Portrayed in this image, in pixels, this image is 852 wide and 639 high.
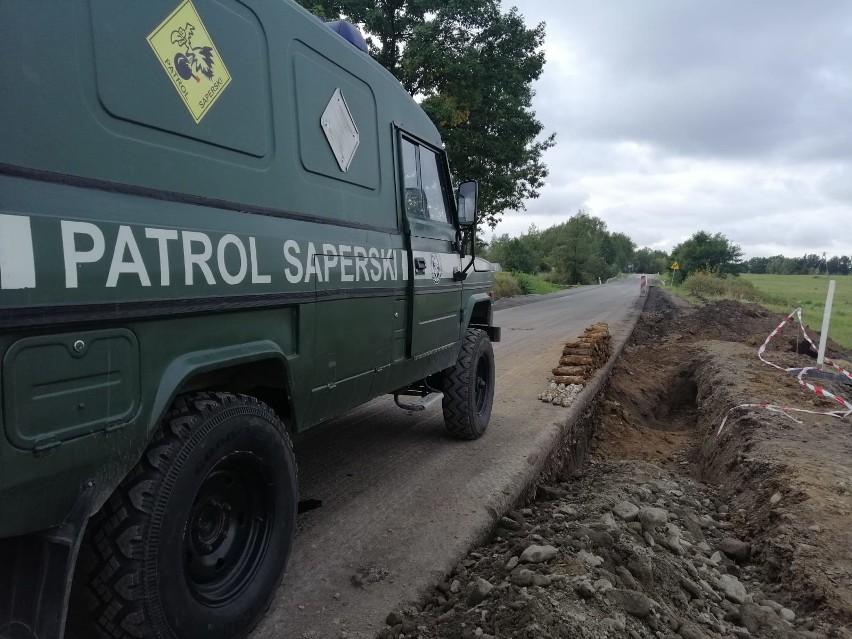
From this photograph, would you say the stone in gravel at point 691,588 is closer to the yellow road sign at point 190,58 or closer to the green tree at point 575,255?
the yellow road sign at point 190,58

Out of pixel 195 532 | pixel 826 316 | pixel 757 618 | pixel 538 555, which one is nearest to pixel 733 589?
pixel 757 618

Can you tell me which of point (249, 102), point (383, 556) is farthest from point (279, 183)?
point (383, 556)

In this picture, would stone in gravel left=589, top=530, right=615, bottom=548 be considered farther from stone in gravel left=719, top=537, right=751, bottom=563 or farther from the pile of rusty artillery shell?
the pile of rusty artillery shell

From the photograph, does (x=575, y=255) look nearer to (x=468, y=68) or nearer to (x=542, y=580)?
(x=468, y=68)

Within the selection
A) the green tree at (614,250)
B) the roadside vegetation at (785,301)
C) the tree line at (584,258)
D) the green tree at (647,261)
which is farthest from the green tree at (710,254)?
the green tree at (647,261)

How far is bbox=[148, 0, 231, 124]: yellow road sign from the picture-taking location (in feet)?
6.42

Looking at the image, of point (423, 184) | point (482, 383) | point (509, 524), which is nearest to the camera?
point (509, 524)

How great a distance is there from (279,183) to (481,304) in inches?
129

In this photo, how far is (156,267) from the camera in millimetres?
1817

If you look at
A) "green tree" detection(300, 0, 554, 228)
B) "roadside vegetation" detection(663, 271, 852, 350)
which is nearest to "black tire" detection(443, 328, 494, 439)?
"green tree" detection(300, 0, 554, 228)

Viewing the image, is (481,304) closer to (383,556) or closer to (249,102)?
(383,556)

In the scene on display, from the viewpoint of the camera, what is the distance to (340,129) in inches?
119

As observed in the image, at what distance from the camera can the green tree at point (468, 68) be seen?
49.9 ft

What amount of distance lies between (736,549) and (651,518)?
707 millimetres
